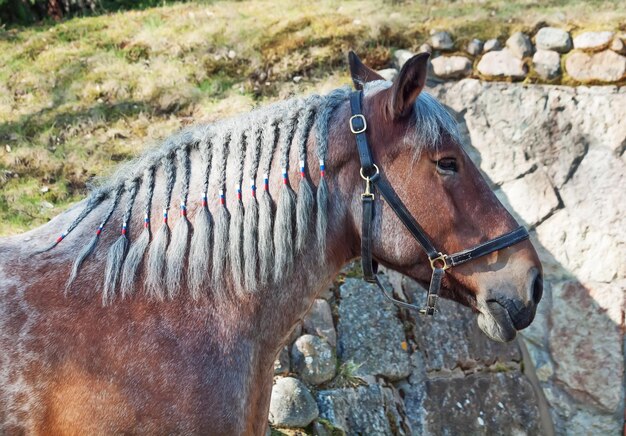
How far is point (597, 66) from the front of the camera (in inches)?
199

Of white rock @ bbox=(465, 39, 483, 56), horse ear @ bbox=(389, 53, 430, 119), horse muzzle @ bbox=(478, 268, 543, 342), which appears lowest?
horse muzzle @ bbox=(478, 268, 543, 342)

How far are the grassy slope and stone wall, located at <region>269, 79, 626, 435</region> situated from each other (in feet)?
3.22

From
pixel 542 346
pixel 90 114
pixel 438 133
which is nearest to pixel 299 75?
pixel 90 114

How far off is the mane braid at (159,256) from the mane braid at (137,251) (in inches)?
1.4

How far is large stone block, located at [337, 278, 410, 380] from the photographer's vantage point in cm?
406

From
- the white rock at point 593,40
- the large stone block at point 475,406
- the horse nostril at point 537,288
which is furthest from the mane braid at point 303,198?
the white rock at point 593,40

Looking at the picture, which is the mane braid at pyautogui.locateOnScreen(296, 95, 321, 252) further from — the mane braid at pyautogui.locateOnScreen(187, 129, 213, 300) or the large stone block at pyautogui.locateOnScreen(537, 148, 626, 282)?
the large stone block at pyautogui.locateOnScreen(537, 148, 626, 282)

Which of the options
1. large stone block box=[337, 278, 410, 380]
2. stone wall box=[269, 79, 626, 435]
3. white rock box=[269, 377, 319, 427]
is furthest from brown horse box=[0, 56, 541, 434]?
large stone block box=[337, 278, 410, 380]

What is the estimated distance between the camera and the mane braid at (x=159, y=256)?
2043 mm

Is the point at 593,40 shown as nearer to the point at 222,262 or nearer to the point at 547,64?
the point at 547,64

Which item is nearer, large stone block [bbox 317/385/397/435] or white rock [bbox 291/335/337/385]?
large stone block [bbox 317/385/397/435]

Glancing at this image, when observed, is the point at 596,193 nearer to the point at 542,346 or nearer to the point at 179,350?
the point at 542,346

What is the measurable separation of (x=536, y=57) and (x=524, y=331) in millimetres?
2434

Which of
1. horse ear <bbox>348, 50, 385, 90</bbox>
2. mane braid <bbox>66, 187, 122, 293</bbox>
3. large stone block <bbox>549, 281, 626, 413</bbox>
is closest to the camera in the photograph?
mane braid <bbox>66, 187, 122, 293</bbox>
